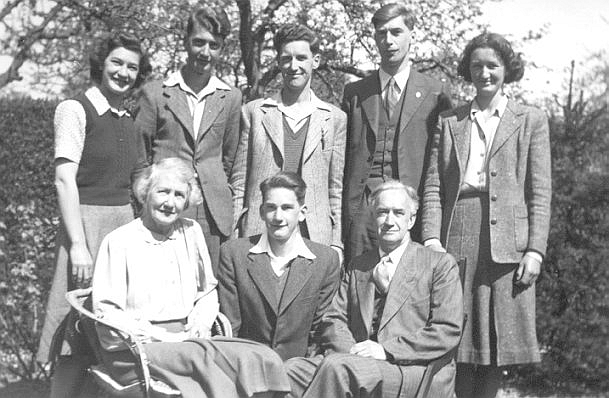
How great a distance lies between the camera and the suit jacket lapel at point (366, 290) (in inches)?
157

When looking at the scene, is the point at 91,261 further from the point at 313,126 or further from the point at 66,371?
the point at 313,126

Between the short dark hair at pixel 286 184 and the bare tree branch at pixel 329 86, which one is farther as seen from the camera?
the bare tree branch at pixel 329 86

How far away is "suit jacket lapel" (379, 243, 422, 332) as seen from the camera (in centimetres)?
394

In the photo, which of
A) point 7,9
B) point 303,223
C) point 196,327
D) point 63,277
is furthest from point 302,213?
point 7,9

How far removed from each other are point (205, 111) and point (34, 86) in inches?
339

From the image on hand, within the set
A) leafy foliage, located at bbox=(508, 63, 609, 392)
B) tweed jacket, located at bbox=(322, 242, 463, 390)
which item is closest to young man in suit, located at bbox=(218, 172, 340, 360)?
tweed jacket, located at bbox=(322, 242, 463, 390)

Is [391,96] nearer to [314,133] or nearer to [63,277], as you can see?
[314,133]

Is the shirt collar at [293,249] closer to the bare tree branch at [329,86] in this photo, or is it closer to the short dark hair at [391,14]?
the short dark hair at [391,14]

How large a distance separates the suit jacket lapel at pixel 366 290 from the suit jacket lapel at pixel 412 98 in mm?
827

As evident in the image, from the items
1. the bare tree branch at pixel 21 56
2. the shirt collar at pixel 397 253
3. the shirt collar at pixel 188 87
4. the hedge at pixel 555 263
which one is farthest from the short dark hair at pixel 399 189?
the bare tree branch at pixel 21 56

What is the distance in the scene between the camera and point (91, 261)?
416cm

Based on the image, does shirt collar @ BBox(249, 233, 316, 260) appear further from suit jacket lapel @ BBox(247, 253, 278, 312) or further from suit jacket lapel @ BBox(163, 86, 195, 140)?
suit jacket lapel @ BBox(163, 86, 195, 140)

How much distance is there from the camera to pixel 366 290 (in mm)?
4035

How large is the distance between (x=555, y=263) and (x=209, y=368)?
3728 mm
